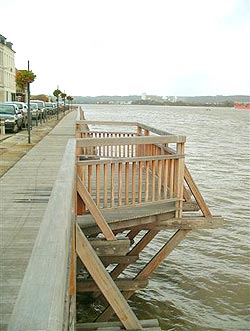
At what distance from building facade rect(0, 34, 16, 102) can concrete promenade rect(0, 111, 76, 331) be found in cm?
5399

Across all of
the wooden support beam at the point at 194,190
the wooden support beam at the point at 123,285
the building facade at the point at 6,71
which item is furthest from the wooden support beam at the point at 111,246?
the building facade at the point at 6,71

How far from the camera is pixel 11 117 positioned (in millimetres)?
23859

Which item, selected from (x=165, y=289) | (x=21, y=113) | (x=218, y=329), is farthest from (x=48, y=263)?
(x=21, y=113)

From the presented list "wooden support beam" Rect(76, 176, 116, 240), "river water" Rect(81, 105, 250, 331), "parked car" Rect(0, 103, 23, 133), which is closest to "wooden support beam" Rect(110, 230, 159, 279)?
"river water" Rect(81, 105, 250, 331)

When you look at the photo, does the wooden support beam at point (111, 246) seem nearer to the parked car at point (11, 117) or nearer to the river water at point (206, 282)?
the river water at point (206, 282)

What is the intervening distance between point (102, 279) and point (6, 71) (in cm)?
6525

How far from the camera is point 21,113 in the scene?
26.6m

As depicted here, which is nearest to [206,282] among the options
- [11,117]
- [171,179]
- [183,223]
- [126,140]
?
[183,223]

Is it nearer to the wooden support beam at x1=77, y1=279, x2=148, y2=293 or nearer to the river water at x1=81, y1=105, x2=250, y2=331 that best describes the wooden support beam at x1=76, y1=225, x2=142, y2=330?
the wooden support beam at x1=77, y1=279, x2=148, y2=293

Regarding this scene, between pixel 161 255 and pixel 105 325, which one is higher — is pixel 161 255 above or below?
above

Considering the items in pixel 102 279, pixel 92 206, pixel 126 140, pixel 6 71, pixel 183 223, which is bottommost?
pixel 102 279

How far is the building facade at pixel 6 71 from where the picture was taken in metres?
63.3

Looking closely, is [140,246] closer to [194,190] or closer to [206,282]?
[194,190]

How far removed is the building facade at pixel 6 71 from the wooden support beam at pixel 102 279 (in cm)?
5974
